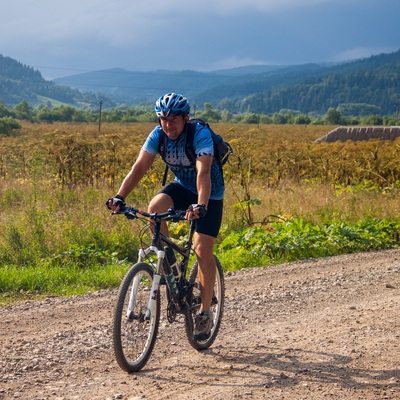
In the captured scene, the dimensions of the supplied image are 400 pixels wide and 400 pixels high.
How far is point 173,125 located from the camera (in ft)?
18.7

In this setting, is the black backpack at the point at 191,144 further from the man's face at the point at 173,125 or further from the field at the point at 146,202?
the field at the point at 146,202

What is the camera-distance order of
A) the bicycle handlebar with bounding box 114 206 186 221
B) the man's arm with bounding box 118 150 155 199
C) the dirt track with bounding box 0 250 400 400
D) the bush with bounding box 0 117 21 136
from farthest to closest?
the bush with bounding box 0 117 21 136 < the man's arm with bounding box 118 150 155 199 < the bicycle handlebar with bounding box 114 206 186 221 < the dirt track with bounding box 0 250 400 400

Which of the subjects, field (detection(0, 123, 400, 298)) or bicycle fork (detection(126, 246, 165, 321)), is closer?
bicycle fork (detection(126, 246, 165, 321))

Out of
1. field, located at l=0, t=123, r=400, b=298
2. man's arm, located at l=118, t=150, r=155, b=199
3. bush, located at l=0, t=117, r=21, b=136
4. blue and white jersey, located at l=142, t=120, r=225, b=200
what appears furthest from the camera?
bush, located at l=0, t=117, r=21, b=136

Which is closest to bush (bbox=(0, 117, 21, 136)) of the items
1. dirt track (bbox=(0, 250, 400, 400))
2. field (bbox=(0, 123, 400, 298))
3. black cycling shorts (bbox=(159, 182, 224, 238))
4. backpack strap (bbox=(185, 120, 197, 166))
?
field (bbox=(0, 123, 400, 298))

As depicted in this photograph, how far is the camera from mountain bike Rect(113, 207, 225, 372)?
5.39 metres

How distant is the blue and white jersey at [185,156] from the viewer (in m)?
5.73

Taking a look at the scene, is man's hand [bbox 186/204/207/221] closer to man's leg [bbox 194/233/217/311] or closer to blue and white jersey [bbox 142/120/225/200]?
blue and white jersey [bbox 142/120/225/200]

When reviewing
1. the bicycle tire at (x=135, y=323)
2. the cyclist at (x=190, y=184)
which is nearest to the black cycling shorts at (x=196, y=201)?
the cyclist at (x=190, y=184)

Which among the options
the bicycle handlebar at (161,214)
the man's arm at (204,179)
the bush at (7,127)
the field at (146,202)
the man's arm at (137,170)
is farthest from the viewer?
the bush at (7,127)

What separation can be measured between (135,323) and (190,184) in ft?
4.00

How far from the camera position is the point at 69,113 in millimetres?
118250

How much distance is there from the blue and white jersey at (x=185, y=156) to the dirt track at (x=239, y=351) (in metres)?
1.37

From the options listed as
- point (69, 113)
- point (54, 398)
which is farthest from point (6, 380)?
point (69, 113)
